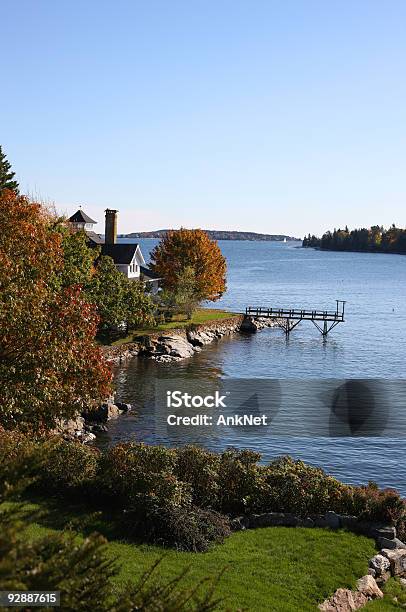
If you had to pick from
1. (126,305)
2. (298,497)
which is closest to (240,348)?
(126,305)

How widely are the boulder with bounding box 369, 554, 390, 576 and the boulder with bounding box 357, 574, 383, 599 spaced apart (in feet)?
A: 2.47

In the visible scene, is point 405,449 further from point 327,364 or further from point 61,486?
point 327,364

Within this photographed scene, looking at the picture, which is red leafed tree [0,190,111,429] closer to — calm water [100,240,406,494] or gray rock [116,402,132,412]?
calm water [100,240,406,494]

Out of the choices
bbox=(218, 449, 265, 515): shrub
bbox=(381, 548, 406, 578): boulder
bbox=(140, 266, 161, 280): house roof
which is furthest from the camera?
bbox=(140, 266, 161, 280): house roof

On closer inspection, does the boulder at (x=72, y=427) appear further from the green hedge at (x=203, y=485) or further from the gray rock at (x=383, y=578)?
the gray rock at (x=383, y=578)

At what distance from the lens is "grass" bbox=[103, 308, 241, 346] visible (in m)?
60.0

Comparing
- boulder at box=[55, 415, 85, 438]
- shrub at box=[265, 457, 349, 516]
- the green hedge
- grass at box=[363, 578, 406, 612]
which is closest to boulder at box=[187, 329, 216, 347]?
boulder at box=[55, 415, 85, 438]

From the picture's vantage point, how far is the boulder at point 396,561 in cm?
1920

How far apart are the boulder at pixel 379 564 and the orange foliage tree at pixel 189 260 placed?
5914cm

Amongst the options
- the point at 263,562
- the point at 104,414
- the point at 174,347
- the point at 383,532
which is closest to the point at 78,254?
the point at 104,414

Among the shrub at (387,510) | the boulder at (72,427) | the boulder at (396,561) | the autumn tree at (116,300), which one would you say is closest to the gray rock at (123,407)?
the boulder at (72,427)

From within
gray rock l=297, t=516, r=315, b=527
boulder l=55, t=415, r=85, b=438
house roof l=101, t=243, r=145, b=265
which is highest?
house roof l=101, t=243, r=145, b=265

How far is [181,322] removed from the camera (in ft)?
232

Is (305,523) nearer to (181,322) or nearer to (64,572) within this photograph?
(64,572)
